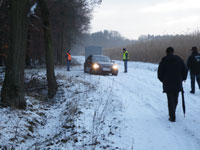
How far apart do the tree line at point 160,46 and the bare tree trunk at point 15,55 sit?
1542 cm

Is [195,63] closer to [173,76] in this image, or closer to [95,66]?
[173,76]

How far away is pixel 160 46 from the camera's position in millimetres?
21453

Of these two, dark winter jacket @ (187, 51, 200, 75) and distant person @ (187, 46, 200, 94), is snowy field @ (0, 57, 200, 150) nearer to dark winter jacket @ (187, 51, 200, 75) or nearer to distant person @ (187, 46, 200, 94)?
distant person @ (187, 46, 200, 94)

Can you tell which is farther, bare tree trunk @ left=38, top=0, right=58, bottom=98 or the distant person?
the distant person

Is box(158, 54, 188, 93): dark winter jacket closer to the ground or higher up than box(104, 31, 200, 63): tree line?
closer to the ground

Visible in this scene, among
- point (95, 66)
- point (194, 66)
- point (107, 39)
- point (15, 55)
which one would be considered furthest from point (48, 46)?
point (107, 39)

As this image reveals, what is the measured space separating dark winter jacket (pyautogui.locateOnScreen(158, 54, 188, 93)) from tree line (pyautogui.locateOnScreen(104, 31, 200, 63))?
13.1 metres

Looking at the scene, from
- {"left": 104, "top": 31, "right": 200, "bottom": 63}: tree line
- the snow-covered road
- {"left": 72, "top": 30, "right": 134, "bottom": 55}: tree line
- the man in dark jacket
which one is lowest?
the snow-covered road

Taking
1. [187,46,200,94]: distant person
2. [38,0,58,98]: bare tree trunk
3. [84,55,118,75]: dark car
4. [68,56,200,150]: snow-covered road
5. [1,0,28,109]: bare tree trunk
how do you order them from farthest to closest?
[84,55,118,75]: dark car → [187,46,200,94]: distant person → [38,0,58,98]: bare tree trunk → [1,0,28,109]: bare tree trunk → [68,56,200,150]: snow-covered road

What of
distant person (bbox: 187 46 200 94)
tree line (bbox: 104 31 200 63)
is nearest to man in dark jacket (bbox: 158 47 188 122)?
distant person (bbox: 187 46 200 94)

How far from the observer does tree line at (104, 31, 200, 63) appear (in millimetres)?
17297

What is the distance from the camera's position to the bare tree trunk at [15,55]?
5.38m

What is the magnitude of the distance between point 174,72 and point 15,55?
4.70m

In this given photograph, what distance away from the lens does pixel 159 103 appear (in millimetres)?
6965
